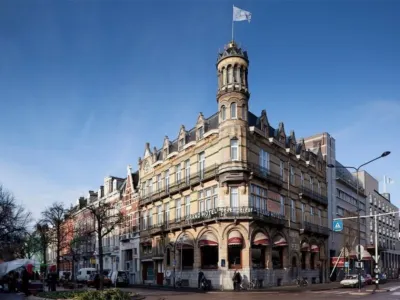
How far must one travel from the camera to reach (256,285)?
42469 mm

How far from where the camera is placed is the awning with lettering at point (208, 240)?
43.8 metres

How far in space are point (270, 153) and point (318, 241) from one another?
17.3 metres

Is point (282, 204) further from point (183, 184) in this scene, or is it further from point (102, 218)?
point (102, 218)

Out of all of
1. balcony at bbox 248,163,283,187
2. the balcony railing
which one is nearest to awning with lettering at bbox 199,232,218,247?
the balcony railing

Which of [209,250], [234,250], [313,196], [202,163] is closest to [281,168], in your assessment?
[202,163]

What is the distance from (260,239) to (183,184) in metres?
11.9

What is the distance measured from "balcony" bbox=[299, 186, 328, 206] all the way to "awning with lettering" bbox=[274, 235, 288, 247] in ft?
27.1

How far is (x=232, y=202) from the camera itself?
43.7m

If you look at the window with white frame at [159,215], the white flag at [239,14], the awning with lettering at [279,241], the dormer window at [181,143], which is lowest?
the awning with lettering at [279,241]

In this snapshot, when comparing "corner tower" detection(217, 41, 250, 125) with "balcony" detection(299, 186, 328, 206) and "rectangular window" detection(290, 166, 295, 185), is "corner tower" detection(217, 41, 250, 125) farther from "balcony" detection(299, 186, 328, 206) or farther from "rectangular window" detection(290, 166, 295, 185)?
"balcony" detection(299, 186, 328, 206)

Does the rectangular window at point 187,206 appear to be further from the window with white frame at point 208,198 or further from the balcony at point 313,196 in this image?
the balcony at point 313,196

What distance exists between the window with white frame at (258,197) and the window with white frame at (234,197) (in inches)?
57.2

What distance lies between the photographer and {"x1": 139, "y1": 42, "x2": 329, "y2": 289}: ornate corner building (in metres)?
43.2

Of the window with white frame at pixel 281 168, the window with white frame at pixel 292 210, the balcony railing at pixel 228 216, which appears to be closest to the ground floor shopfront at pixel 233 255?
the balcony railing at pixel 228 216
